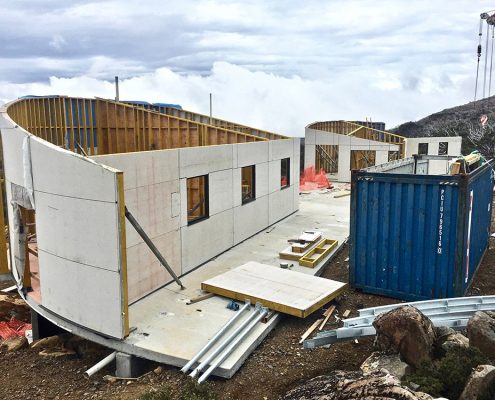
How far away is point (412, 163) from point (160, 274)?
7727 mm

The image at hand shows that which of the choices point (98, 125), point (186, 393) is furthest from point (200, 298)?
point (98, 125)

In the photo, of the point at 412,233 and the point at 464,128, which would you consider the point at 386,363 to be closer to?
the point at 412,233

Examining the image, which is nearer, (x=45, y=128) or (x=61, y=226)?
(x=61, y=226)

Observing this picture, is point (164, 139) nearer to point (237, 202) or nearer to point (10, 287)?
point (237, 202)

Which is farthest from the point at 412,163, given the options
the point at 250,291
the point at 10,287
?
the point at 10,287

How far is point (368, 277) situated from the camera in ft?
31.3

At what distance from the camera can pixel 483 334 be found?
589 centimetres

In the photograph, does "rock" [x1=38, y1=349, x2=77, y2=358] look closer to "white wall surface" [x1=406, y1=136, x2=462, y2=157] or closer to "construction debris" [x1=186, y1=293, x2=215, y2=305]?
"construction debris" [x1=186, y1=293, x2=215, y2=305]

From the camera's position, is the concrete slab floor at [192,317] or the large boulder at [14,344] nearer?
the concrete slab floor at [192,317]

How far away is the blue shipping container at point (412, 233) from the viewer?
8.46m

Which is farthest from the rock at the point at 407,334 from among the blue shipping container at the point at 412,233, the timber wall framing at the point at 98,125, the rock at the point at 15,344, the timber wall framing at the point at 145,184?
the timber wall framing at the point at 98,125

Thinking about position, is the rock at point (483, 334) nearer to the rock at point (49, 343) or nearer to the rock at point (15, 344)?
the rock at point (49, 343)

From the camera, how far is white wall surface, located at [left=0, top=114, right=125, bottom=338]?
7145mm

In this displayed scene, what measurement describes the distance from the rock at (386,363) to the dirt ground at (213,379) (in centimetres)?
28
